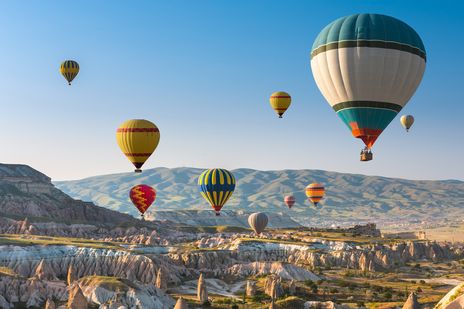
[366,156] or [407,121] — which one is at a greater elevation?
[407,121]

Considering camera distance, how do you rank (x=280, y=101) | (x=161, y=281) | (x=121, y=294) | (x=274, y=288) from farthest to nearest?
1. (x=280, y=101)
2. (x=161, y=281)
3. (x=274, y=288)
4. (x=121, y=294)

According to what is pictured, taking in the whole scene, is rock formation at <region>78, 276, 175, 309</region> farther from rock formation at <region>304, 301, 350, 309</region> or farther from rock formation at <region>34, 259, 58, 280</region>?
rock formation at <region>304, 301, 350, 309</region>

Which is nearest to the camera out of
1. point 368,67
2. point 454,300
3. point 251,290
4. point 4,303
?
point 454,300

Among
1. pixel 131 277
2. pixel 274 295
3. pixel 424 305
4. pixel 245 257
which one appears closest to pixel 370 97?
pixel 424 305

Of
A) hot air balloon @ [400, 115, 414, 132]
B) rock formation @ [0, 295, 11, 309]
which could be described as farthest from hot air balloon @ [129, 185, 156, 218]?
hot air balloon @ [400, 115, 414, 132]

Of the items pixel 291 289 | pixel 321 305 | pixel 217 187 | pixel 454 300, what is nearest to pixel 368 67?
pixel 321 305

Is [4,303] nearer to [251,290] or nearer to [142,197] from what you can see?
[251,290]

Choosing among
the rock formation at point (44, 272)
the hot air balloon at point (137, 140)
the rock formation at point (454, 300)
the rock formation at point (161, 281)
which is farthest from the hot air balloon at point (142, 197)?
the rock formation at point (454, 300)
